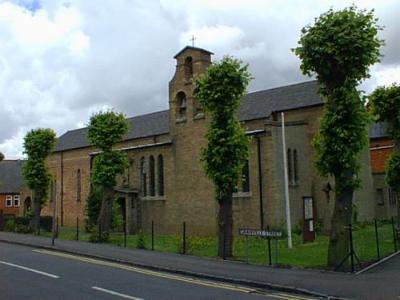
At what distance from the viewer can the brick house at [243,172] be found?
103ft

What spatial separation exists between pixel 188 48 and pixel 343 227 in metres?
21.2

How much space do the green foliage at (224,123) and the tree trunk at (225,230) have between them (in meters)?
0.35

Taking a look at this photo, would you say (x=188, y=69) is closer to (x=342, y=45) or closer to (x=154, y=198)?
(x=154, y=198)

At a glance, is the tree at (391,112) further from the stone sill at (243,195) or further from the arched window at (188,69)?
the arched window at (188,69)

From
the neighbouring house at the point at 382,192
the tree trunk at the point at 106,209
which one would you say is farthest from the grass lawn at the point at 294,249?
the neighbouring house at the point at 382,192

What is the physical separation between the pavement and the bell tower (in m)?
15.6

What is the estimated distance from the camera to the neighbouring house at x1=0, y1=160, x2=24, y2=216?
68.2 meters

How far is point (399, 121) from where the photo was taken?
81.3 feet

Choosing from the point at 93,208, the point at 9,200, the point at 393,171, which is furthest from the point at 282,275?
the point at 9,200

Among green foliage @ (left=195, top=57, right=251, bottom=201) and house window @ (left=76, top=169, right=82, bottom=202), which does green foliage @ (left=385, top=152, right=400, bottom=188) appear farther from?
house window @ (left=76, top=169, right=82, bottom=202)

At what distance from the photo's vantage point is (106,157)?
30.3m

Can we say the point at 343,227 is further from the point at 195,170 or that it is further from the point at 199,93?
the point at 195,170

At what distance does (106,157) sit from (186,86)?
8539 mm

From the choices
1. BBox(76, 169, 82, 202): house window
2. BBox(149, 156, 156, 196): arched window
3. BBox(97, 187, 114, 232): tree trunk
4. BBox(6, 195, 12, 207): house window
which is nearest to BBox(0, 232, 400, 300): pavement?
BBox(97, 187, 114, 232): tree trunk
